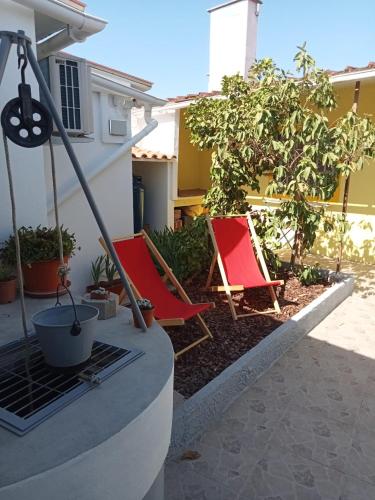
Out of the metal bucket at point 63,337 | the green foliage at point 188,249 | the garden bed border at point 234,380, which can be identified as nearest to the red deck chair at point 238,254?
the green foliage at point 188,249

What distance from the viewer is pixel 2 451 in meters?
1.38

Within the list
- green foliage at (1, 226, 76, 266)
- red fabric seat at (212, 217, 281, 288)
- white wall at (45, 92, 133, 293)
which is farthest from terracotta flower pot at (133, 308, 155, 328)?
white wall at (45, 92, 133, 293)

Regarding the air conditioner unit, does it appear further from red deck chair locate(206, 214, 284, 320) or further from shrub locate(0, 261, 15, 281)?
red deck chair locate(206, 214, 284, 320)

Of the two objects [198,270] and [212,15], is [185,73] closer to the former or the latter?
[212,15]

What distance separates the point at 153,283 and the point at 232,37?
8.50 meters

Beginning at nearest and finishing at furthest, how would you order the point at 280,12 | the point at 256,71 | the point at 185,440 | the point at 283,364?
the point at 185,440 < the point at 283,364 < the point at 256,71 < the point at 280,12

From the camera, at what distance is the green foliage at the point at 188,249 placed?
5.49 meters

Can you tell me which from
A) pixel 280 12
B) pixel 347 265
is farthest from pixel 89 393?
pixel 280 12

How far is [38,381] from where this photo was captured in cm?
185

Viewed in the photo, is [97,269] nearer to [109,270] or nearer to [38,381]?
[109,270]

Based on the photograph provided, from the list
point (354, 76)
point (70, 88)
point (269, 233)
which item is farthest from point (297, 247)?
point (70, 88)

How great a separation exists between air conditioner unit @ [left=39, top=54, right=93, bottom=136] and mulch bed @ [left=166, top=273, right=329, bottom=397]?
2409 mm

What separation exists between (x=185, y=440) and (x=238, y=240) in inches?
126

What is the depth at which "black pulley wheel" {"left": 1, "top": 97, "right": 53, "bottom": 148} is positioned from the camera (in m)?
1.77
